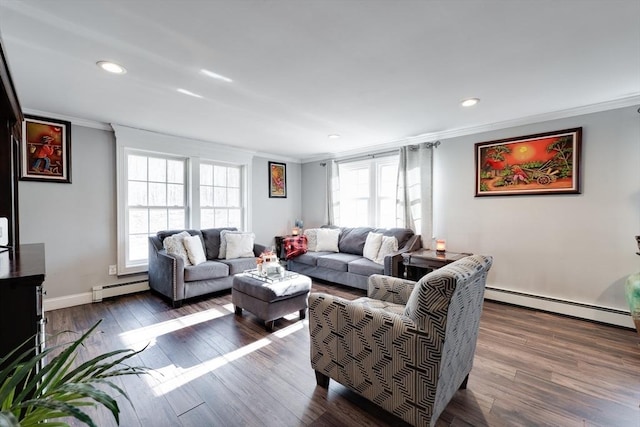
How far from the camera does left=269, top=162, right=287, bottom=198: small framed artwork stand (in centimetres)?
555

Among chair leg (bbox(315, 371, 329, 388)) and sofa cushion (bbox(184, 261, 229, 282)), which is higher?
sofa cushion (bbox(184, 261, 229, 282))

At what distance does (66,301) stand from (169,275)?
48.9 inches

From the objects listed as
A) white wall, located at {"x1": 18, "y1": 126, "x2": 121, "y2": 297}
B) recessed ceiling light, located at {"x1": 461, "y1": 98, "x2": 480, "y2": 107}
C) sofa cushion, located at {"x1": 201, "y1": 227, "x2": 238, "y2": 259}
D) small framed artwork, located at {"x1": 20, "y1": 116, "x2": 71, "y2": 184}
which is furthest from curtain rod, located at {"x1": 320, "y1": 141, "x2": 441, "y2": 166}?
small framed artwork, located at {"x1": 20, "y1": 116, "x2": 71, "y2": 184}

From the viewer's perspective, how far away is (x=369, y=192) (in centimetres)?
503

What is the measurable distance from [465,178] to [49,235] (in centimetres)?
519

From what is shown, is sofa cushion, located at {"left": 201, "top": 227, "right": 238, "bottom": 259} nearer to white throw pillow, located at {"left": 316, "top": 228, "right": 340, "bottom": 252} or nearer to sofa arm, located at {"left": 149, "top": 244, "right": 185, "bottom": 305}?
sofa arm, located at {"left": 149, "top": 244, "right": 185, "bottom": 305}

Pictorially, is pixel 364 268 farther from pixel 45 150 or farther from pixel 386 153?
pixel 45 150

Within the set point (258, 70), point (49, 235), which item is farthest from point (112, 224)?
point (258, 70)

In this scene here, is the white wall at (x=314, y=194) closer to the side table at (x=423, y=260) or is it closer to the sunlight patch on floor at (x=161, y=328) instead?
the side table at (x=423, y=260)

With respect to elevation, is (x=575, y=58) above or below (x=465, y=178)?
above

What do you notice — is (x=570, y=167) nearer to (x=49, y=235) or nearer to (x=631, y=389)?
(x=631, y=389)

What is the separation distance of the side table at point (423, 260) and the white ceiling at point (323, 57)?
1683 mm

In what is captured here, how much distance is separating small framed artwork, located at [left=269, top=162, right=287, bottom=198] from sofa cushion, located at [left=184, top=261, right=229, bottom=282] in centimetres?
205

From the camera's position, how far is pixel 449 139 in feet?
13.2
